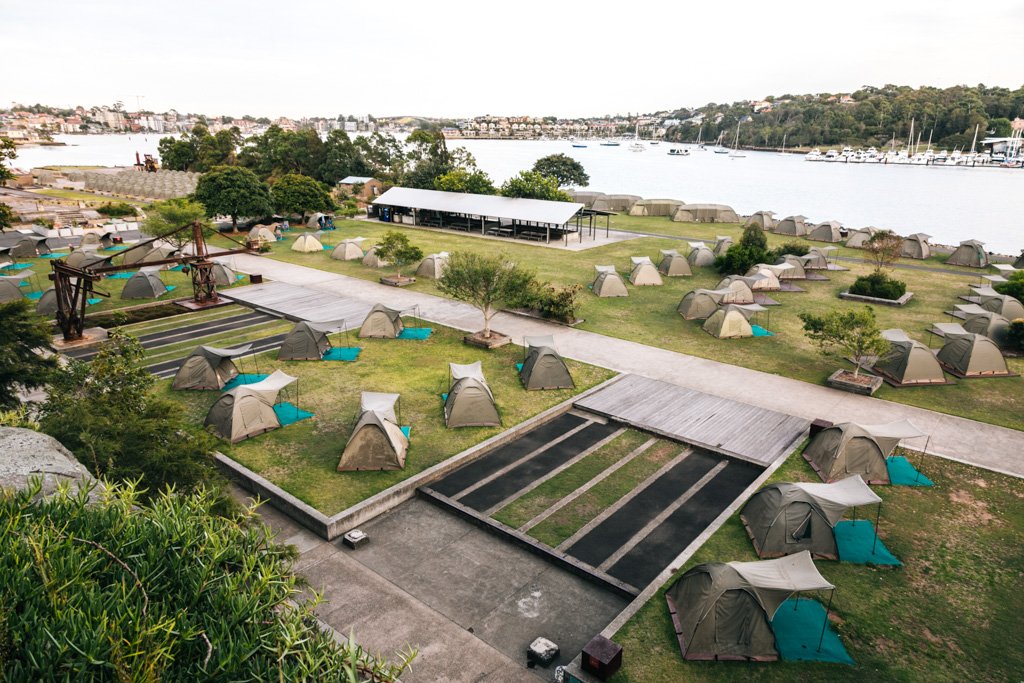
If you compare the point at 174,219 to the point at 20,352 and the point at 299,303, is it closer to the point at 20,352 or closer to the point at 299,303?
the point at 299,303

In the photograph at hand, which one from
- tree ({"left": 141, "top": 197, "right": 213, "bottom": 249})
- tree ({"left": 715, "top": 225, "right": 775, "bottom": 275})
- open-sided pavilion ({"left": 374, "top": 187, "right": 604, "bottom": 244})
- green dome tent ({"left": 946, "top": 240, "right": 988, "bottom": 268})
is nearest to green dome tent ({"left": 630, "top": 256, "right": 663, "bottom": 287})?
tree ({"left": 715, "top": 225, "right": 775, "bottom": 275})

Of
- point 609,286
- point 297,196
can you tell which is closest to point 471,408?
point 609,286

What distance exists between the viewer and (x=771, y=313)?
3316 centimetres

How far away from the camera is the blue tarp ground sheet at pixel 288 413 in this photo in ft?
66.2

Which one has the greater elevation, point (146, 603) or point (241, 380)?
point (146, 603)

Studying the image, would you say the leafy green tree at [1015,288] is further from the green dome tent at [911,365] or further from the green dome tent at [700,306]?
the green dome tent at [700,306]

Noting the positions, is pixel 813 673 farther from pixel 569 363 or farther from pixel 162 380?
pixel 162 380

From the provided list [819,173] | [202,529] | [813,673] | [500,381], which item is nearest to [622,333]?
[500,381]

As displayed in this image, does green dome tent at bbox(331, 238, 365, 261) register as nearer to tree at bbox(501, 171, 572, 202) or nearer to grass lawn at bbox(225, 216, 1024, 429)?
grass lawn at bbox(225, 216, 1024, 429)

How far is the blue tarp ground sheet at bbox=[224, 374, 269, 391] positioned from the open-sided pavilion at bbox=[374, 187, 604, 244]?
107 ft

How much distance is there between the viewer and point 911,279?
4156 cm

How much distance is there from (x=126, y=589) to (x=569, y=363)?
66.5 ft

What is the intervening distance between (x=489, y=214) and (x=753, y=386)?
36.2m

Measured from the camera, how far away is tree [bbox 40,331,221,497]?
11.4 meters
